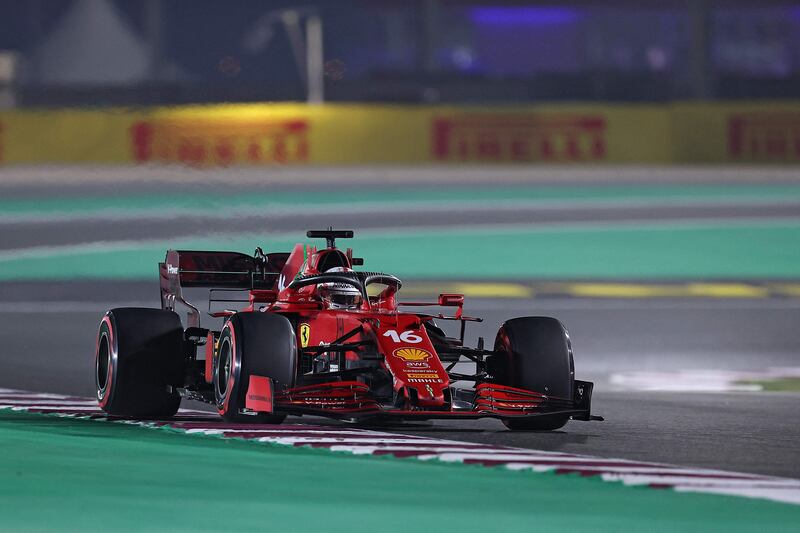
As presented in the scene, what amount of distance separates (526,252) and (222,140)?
13.8 meters

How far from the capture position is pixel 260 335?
32.9 ft

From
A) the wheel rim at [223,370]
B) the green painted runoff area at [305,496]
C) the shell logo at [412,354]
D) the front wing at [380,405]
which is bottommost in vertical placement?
the green painted runoff area at [305,496]

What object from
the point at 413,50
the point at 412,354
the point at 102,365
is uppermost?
the point at 413,50

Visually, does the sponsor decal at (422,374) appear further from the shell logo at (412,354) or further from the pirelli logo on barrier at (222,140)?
the pirelli logo on barrier at (222,140)

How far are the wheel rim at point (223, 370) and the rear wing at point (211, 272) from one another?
59.2 inches

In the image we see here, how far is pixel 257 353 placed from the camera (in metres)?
10.0

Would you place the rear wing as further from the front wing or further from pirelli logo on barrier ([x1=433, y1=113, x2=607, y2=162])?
pirelli logo on barrier ([x1=433, y1=113, x2=607, y2=162])

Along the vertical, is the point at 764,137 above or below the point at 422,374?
above

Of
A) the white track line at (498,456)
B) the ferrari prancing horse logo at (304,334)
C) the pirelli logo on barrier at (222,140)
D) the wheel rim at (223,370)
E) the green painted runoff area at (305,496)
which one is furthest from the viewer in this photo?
the pirelli logo on barrier at (222,140)

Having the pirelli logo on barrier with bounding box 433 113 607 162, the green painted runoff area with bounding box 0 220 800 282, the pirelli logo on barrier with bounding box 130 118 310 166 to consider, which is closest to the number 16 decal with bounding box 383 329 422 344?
the green painted runoff area with bounding box 0 220 800 282

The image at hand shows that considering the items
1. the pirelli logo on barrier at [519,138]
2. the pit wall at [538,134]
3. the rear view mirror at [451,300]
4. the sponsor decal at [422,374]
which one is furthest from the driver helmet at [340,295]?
the pirelli logo on barrier at [519,138]

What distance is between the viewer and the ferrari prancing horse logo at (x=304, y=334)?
10.8 m

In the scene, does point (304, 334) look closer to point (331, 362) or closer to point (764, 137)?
point (331, 362)

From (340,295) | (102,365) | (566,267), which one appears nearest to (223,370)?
(340,295)
